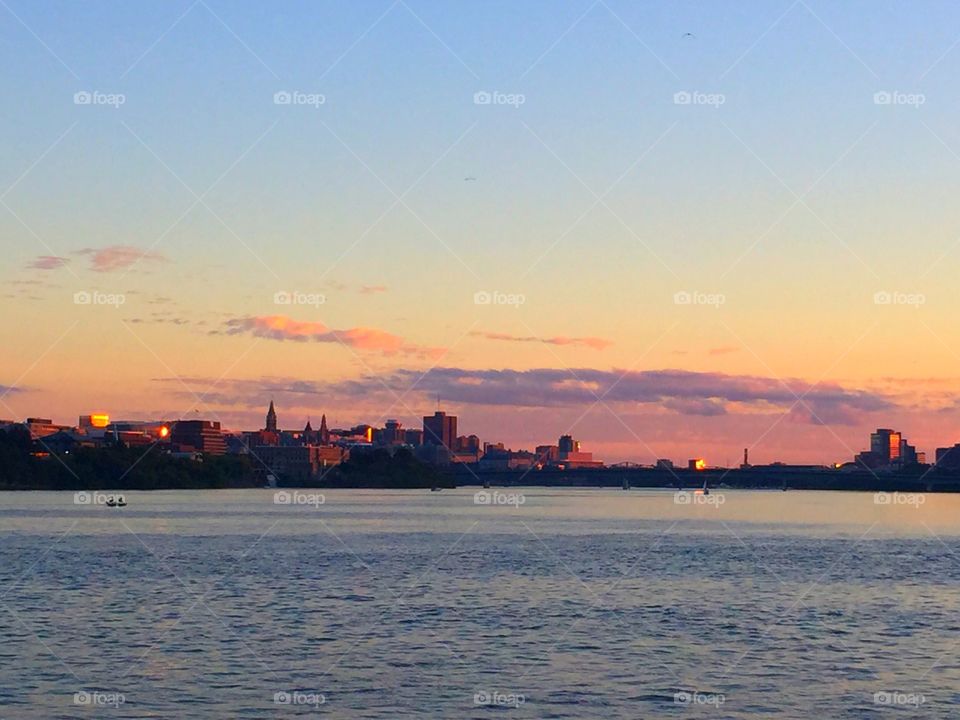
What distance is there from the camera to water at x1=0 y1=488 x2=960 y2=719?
42.5 m

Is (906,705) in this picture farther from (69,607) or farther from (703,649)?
(69,607)

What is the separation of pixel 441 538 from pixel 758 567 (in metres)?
38.8

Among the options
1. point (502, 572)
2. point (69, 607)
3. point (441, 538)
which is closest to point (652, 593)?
point (502, 572)

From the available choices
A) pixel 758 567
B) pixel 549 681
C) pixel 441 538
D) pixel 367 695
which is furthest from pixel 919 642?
pixel 441 538

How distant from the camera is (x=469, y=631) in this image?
56938mm

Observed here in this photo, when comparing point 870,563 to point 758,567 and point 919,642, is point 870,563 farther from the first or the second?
point 919,642

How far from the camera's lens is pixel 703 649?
53.2 meters

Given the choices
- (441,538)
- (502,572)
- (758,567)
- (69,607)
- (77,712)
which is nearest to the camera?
(77,712)

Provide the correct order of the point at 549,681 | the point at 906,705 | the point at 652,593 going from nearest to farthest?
the point at 906,705, the point at 549,681, the point at 652,593

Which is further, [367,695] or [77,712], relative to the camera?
[367,695]

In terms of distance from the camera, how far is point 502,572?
8600 centimetres

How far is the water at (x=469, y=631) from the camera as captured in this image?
42.5 meters

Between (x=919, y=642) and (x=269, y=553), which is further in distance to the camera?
(x=269, y=553)

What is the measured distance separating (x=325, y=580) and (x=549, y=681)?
1353 inches
